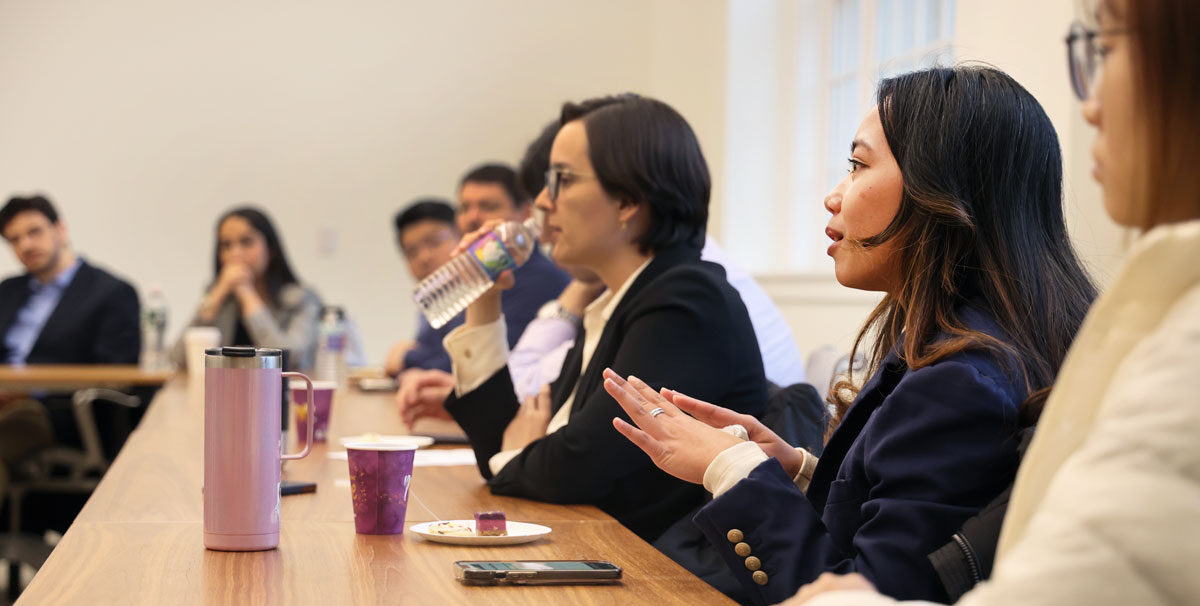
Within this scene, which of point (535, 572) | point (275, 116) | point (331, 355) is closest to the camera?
point (535, 572)

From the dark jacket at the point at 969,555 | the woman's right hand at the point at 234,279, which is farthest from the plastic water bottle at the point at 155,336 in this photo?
the dark jacket at the point at 969,555

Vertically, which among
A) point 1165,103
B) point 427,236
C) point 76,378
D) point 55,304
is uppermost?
point 1165,103

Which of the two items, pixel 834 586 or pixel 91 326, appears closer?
pixel 834 586

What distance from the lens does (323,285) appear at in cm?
717

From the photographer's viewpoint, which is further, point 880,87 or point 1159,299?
point 880,87

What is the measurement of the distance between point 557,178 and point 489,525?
0.94 metres

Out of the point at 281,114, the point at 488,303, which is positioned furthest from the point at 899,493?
the point at 281,114

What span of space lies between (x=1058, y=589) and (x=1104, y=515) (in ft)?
0.15

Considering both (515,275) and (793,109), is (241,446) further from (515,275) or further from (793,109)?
(793,109)

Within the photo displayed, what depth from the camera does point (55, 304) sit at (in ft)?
17.9

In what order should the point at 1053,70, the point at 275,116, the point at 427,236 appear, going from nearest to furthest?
the point at 1053,70 → the point at 427,236 → the point at 275,116

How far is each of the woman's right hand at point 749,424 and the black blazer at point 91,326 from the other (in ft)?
15.1

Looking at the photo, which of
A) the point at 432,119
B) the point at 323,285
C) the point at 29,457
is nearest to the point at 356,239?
the point at 323,285

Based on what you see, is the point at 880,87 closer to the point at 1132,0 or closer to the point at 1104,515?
the point at 1132,0
